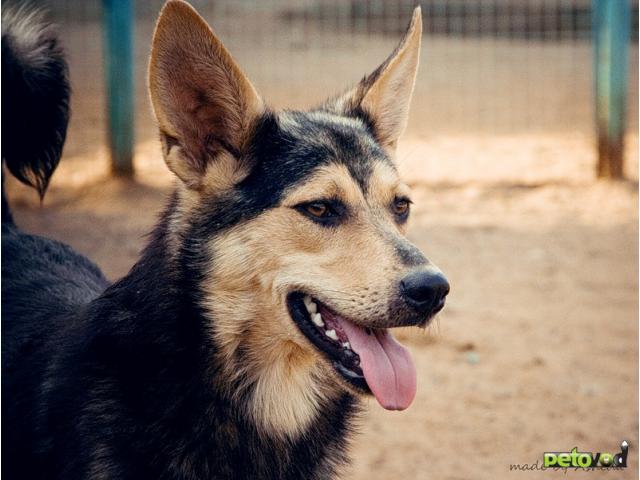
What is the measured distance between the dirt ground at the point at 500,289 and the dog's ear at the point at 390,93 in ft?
5.01

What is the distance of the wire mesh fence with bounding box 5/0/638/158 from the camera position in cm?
1127

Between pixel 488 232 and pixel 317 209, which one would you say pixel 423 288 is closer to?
pixel 317 209

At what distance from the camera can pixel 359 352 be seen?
308 cm

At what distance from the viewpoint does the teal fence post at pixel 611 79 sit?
9.08 metres

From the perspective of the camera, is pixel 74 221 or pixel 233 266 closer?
pixel 233 266

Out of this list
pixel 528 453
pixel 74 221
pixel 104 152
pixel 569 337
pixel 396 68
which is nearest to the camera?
pixel 396 68

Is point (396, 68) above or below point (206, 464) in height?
above

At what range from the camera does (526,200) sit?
883 cm

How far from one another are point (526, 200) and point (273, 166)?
235 inches

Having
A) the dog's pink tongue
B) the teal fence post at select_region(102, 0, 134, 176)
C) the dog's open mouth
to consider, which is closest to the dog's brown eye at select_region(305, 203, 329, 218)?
the dog's open mouth

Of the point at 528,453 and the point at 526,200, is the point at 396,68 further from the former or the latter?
the point at 526,200

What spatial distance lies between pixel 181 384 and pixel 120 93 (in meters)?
6.64

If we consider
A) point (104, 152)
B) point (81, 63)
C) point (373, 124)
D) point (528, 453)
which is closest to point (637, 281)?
point (528, 453)

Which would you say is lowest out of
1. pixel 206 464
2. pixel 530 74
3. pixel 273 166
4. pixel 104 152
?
pixel 530 74
